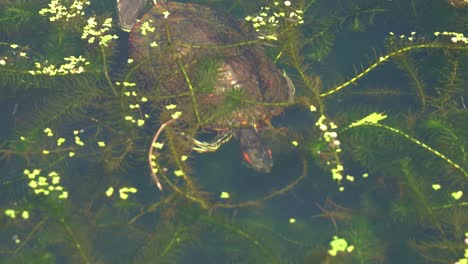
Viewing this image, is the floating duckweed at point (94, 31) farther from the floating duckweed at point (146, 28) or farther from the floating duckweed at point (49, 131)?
the floating duckweed at point (49, 131)

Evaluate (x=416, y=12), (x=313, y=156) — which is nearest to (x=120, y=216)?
(x=313, y=156)

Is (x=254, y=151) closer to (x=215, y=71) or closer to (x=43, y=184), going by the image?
(x=215, y=71)

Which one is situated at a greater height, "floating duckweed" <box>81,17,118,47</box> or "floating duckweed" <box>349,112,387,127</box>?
"floating duckweed" <box>81,17,118,47</box>

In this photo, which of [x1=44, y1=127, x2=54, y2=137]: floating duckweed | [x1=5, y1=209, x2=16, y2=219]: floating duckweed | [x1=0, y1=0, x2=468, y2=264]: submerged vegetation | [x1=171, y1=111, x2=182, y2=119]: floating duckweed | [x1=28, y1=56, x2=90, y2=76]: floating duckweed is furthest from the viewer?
[x1=28, y1=56, x2=90, y2=76]: floating duckweed

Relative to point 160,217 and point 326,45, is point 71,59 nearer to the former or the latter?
point 160,217

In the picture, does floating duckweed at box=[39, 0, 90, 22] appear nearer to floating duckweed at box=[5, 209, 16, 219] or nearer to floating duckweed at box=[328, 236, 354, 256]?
floating duckweed at box=[5, 209, 16, 219]

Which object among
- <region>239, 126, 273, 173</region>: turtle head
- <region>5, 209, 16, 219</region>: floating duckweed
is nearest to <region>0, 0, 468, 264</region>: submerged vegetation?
<region>5, 209, 16, 219</region>: floating duckweed
